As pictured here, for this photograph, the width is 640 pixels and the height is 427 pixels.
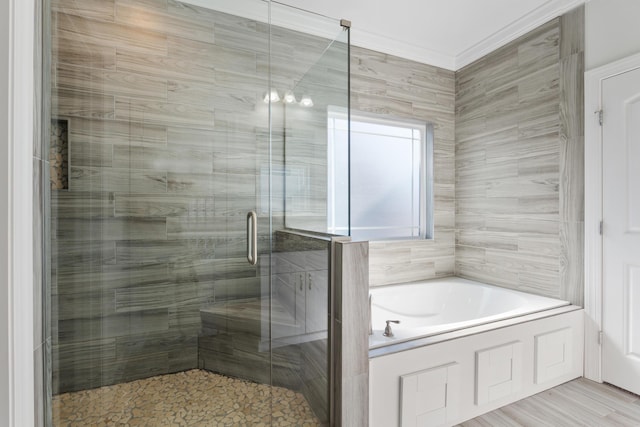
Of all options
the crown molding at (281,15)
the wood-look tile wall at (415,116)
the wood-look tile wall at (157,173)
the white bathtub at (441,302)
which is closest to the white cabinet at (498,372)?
the white bathtub at (441,302)

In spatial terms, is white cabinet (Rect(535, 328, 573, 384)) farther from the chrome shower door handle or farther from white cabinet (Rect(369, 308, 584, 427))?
the chrome shower door handle

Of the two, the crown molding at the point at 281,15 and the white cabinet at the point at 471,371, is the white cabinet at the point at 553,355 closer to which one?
the white cabinet at the point at 471,371

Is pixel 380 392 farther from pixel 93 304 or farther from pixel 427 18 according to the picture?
pixel 427 18

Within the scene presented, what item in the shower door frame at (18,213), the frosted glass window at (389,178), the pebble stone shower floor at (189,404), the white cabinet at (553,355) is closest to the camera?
the shower door frame at (18,213)

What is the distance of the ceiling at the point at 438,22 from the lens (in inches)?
89.6

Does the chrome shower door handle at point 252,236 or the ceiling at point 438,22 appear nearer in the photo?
the chrome shower door handle at point 252,236

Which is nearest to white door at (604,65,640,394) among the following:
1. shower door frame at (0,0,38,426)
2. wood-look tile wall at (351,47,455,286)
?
wood-look tile wall at (351,47,455,286)

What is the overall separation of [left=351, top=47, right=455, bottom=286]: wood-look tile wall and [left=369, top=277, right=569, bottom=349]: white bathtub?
0.56ft

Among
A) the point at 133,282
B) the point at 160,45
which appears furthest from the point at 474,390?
the point at 160,45

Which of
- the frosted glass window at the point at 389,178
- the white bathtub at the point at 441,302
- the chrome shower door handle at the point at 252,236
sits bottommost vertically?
the white bathtub at the point at 441,302

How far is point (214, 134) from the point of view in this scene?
1522 millimetres

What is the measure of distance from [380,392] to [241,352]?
2.22ft

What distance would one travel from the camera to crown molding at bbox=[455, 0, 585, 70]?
2.26m

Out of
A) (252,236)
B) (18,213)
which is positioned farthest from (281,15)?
(18,213)
